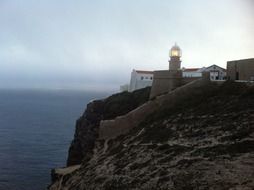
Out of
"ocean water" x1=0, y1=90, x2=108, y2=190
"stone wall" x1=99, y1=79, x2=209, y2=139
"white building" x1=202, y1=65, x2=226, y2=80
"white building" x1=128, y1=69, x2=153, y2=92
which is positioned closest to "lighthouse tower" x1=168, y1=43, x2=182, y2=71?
"white building" x1=202, y1=65, x2=226, y2=80

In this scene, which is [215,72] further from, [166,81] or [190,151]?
[190,151]

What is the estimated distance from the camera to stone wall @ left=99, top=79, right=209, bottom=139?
34188 mm

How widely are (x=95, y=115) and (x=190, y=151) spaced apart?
1175 inches

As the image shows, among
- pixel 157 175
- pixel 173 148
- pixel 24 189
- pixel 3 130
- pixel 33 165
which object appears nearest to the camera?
pixel 157 175

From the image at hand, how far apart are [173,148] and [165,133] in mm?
3802

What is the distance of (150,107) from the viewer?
34594 mm

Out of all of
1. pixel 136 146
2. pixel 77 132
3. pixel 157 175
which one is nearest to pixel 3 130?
pixel 77 132

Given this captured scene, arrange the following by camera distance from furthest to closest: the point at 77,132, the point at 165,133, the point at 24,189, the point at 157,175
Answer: the point at 77,132 → the point at 24,189 → the point at 165,133 → the point at 157,175

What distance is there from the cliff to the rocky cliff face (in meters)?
13.0

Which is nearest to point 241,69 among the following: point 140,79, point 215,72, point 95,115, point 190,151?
point 215,72

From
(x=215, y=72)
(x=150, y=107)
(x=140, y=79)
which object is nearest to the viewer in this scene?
(x=150, y=107)

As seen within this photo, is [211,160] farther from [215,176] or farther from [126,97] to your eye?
[126,97]

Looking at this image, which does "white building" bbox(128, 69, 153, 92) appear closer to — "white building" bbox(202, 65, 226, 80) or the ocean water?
"white building" bbox(202, 65, 226, 80)

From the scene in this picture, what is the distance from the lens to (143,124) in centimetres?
3266
